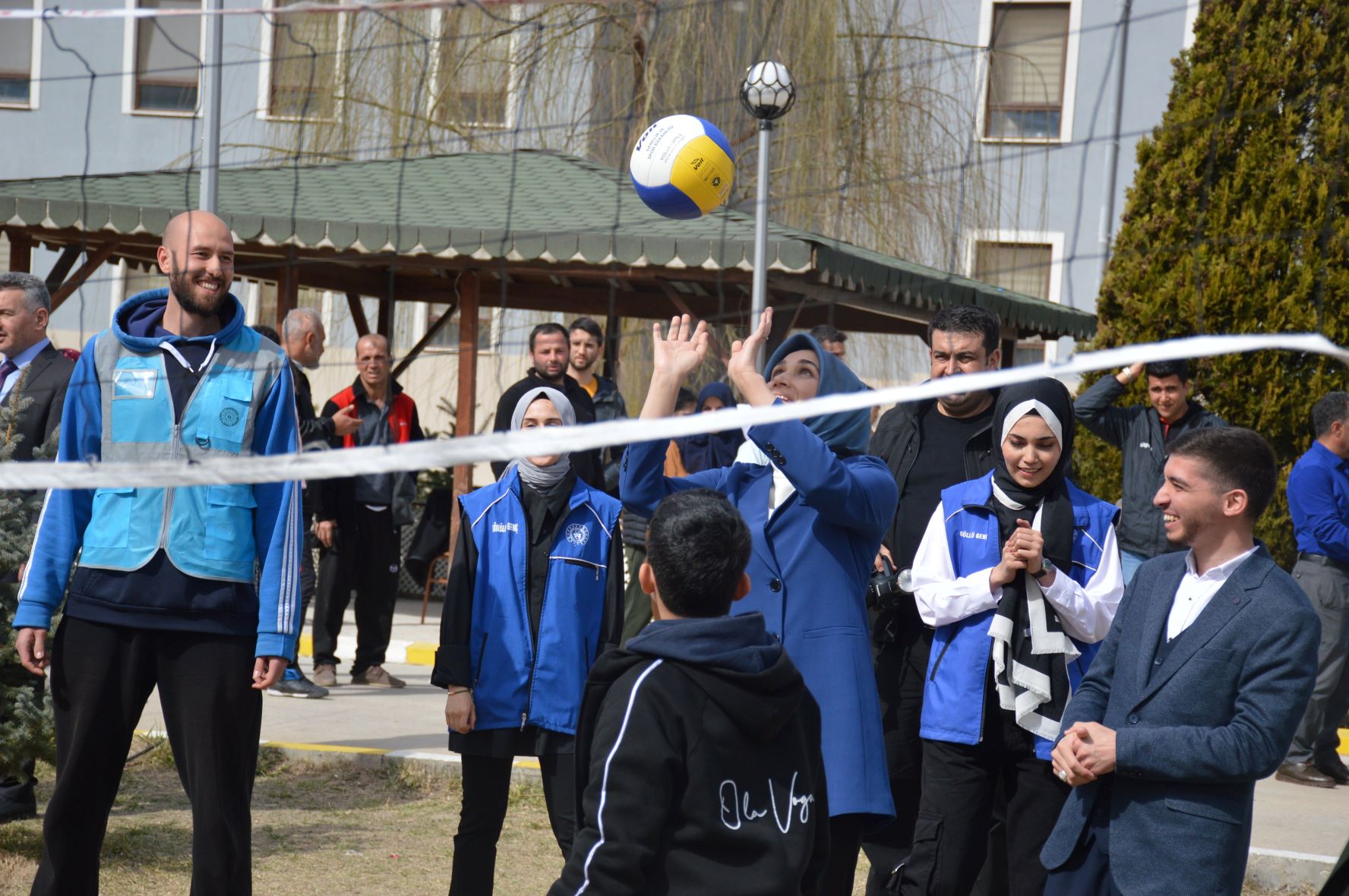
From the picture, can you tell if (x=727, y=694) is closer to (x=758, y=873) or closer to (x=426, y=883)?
(x=758, y=873)

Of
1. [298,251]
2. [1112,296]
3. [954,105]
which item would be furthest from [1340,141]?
[298,251]

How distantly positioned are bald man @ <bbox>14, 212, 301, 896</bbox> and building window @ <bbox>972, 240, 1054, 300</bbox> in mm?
10943

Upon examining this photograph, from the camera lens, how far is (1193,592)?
3549mm

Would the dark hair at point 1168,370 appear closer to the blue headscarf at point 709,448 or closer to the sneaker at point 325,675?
the blue headscarf at point 709,448

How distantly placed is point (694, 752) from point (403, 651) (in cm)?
827

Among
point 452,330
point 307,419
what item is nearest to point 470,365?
point 307,419

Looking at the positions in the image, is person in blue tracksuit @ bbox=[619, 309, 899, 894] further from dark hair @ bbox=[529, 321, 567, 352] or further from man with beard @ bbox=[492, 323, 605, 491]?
dark hair @ bbox=[529, 321, 567, 352]

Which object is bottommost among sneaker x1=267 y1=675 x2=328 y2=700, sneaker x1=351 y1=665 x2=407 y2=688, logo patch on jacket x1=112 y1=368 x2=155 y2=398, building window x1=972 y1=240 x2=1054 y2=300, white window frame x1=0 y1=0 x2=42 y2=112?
sneaker x1=351 y1=665 x2=407 y2=688

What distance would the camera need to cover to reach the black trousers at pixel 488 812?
4527 mm

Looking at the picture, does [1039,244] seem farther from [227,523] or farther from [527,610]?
[227,523]

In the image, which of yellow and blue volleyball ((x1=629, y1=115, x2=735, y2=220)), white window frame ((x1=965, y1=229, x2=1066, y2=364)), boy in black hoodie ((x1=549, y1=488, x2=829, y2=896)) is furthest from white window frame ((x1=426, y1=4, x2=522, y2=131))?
boy in black hoodie ((x1=549, y1=488, x2=829, y2=896))

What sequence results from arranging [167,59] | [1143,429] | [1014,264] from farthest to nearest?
1. [167,59]
2. [1014,264]
3. [1143,429]

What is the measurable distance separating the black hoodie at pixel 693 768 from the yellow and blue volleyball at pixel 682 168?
127 inches

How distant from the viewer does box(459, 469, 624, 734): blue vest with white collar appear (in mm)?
4621
